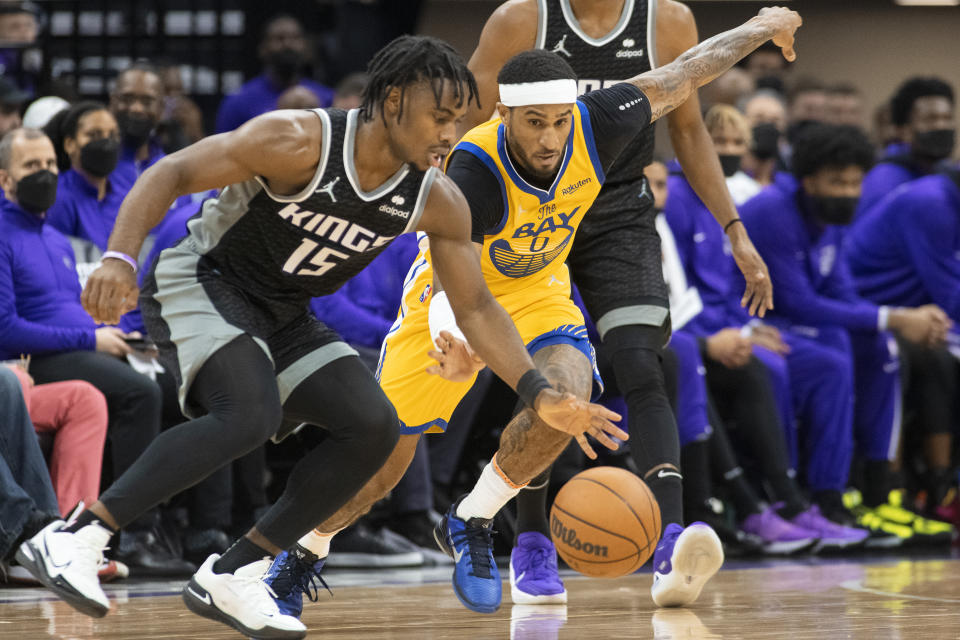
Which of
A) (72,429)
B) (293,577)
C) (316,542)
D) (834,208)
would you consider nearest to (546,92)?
(316,542)

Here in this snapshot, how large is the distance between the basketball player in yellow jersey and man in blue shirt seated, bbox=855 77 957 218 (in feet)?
14.3

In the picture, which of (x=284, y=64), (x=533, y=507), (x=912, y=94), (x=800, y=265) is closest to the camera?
(x=533, y=507)

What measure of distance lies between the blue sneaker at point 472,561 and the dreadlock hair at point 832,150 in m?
3.68

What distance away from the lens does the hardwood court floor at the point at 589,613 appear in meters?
3.93

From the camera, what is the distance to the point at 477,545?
4.50 m

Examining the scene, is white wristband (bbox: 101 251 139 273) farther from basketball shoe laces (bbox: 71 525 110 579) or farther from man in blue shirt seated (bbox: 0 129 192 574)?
man in blue shirt seated (bbox: 0 129 192 574)

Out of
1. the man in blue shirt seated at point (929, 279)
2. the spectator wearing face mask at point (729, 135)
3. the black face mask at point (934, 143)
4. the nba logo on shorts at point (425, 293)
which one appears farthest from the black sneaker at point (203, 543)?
the black face mask at point (934, 143)

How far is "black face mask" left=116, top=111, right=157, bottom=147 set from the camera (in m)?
7.21

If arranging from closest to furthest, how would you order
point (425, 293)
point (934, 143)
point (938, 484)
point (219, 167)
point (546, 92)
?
1. point (219, 167)
2. point (546, 92)
3. point (425, 293)
4. point (938, 484)
5. point (934, 143)

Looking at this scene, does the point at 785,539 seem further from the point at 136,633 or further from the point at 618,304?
the point at 136,633

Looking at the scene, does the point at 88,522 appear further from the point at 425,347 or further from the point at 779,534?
the point at 779,534

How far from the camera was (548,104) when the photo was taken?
4.21 m

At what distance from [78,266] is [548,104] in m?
2.91

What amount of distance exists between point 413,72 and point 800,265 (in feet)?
14.2
